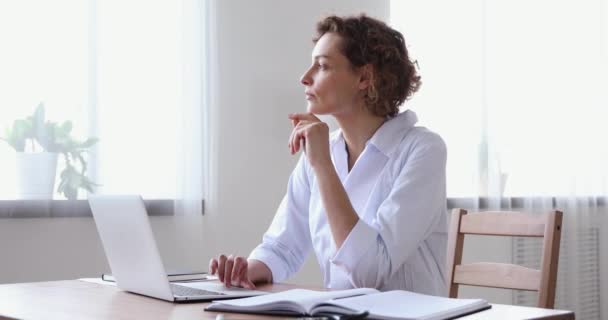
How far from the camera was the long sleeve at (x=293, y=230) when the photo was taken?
6.33ft

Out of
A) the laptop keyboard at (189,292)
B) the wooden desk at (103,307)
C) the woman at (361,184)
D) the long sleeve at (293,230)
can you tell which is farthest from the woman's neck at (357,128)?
the laptop keyboard at (189,292)

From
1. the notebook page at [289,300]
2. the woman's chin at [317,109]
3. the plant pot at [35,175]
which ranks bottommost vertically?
the notebook page at [289,300]

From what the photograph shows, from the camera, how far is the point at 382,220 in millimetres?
1649

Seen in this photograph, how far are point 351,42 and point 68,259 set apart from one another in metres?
1.29

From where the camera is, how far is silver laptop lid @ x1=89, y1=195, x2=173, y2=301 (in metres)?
1.39

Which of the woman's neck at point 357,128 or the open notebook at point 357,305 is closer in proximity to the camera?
the open notebook at point 357,305

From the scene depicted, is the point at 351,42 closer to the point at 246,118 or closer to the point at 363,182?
the point at 363,182

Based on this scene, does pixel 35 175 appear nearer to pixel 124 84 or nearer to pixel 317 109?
pixel 124 84

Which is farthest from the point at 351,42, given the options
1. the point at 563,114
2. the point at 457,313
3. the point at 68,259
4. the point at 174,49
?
the point at 563,114

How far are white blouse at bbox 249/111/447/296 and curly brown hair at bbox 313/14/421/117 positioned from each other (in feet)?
0.19

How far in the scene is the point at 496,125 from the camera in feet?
12.3

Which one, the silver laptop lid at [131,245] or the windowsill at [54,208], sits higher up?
the silver laptop lid at [131,245]

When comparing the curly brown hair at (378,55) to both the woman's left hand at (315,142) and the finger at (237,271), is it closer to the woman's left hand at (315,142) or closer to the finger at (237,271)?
the woman's left hand at (315,142)

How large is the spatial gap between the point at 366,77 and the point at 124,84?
1.10 metres
